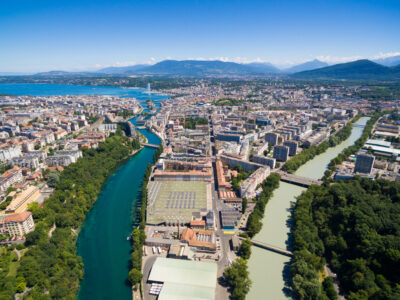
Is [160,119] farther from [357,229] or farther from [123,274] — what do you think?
[357,229]

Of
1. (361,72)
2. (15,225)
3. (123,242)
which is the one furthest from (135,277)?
(361,72)

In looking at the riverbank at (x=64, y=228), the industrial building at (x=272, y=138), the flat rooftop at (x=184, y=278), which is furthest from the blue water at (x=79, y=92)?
the flat rooftop at (x=184, y=278)

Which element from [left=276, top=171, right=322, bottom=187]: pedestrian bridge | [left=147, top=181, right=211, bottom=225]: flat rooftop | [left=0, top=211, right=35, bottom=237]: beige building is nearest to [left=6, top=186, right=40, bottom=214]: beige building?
[left=0, top=211, right=35, bottom=237]: beige building

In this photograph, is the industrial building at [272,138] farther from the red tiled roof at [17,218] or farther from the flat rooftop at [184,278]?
the red tiled roof at [17,218]

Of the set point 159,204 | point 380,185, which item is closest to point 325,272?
point 380,185

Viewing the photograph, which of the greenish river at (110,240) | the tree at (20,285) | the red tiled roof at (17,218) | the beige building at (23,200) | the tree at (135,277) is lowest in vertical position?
the greenish river at (110,240)
